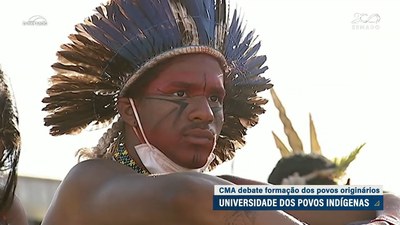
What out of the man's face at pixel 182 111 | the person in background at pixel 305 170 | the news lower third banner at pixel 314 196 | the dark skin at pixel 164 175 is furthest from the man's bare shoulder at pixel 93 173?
the person in background at pixel 305 170

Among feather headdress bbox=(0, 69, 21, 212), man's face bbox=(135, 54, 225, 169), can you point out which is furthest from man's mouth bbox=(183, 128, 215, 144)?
feather headdress bbox=(0, 69, 21, 212)

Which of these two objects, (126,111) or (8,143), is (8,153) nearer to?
(8,143)

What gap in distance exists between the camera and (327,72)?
6.84ft

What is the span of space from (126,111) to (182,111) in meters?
0.18

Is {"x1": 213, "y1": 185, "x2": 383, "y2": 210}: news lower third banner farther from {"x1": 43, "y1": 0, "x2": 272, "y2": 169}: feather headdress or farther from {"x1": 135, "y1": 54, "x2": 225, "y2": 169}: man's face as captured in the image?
{"x1": 43, "y1": 0, "x2": 272, "y2": 169}: feather headdress

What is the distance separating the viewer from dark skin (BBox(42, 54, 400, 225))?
5.41 ft

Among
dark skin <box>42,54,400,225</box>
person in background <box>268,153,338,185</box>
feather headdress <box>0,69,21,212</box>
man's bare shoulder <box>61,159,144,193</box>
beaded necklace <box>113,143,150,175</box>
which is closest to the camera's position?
dark skin <box>42,54,400,225</box>

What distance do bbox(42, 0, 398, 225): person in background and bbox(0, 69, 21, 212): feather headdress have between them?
0.89 feet

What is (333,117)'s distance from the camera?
2.10 meters

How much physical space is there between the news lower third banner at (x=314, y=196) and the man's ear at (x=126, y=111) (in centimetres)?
31

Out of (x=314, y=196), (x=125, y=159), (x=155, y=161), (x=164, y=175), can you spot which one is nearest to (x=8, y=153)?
(x=125, y=159)

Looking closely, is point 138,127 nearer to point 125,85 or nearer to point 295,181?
point 125,85

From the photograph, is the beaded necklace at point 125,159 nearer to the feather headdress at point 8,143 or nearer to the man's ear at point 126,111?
the man's ear at point 126,111

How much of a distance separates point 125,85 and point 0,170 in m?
0.60
